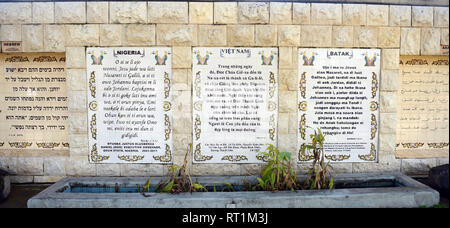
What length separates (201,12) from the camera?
4.20 meters

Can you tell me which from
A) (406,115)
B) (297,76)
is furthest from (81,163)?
(406,115)

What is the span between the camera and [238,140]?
4.31 m

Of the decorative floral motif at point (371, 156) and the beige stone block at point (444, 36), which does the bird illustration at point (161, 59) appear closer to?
the decorative floral motif at point (371, 156)

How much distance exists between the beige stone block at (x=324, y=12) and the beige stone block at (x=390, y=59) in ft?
3.43

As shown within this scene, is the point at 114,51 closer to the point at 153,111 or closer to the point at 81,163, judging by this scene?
the point at 153,111

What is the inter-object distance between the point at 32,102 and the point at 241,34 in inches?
152

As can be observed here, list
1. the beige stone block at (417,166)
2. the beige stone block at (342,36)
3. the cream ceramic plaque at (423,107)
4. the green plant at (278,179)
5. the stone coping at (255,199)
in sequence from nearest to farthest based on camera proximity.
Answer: the stone coping at (255,199) → the green plant at (278,179) → the beige stone block at (342,36) → the beige stone block at (417,166) → the cream ceramic plaque at (423,107)

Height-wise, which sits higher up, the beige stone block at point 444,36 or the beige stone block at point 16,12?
the beige stone block at point 16,12

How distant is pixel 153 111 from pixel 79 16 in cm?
197

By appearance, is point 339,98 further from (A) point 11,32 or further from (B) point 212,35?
(A) point 11,32

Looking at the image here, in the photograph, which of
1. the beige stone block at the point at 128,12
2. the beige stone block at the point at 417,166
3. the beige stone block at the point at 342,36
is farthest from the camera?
the beige stone block at the point at 417,166

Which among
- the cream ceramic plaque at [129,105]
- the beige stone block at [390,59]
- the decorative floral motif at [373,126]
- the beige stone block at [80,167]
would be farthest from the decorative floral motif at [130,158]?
the beige stone block at [390,59]

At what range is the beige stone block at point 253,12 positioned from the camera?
13.8 ft

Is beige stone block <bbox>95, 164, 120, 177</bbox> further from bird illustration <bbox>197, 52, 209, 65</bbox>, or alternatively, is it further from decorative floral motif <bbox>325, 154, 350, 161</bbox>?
decorative floral motif <bbox>325, 154, 350, 161</bbox>
